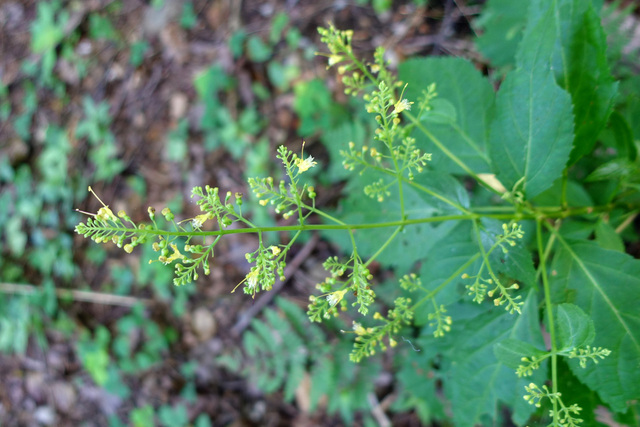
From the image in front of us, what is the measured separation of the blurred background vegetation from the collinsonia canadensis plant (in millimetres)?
1117

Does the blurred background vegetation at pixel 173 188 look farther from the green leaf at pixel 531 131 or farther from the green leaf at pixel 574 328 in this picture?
the green leaf at pixel 574 328

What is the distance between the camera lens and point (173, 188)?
16.4ft

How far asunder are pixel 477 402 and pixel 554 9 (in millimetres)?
1825

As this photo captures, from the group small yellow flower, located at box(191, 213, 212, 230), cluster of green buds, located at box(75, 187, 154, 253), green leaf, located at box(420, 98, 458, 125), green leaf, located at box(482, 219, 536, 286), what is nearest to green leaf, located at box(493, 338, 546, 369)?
green leaf, located at box(482, 219, 536, 286)

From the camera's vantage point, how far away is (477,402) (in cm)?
234

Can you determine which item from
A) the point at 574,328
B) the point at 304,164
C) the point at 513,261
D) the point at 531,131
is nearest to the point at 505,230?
the point at 513,261

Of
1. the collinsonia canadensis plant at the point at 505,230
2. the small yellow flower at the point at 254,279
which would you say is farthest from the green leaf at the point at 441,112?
the small yellow flower at the point at 254,279

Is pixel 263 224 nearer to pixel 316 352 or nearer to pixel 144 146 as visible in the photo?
pixel 316 352

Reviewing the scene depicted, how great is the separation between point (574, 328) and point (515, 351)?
0.21 metres

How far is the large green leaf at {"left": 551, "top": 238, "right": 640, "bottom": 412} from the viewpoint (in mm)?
1890

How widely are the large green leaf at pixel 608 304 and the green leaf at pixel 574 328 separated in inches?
14.1

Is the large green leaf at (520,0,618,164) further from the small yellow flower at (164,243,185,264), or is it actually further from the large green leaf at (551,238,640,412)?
the small yellow flower at (164,243,185,264)

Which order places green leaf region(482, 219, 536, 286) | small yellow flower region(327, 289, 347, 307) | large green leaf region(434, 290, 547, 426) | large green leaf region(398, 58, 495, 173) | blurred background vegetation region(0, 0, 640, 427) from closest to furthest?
small yellow flower region(327, 289, 347, 307), green leaf region(482, 219, 536, 286), large green leaf region(434, 290, 547, 426), large green leaf region(398, 58, 495, 173), blurred background vegetation region(0, 0, 640, 427)

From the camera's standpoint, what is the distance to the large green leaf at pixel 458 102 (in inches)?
96.8
